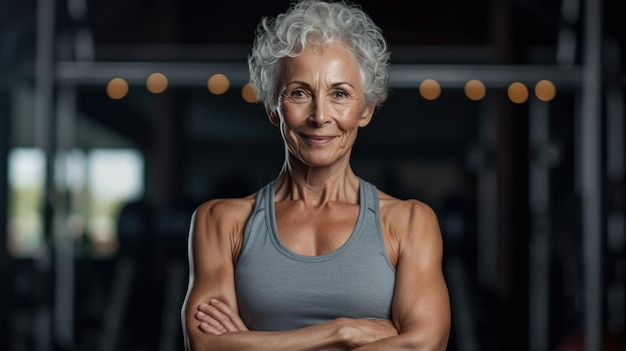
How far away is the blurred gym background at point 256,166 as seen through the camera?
17.1ft

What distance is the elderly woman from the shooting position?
1.25m

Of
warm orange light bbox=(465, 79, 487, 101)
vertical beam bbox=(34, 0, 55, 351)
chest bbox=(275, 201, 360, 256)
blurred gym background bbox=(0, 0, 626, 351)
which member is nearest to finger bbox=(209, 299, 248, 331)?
chest bbox=(275, 201, 360, 256)

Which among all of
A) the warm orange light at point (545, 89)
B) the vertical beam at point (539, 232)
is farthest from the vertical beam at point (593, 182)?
the vertical beam at point (539, 232)

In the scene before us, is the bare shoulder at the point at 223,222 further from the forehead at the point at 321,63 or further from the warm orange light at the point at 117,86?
the warm orange light at the point at 117,86

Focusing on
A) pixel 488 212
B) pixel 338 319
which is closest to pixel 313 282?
pixel 338 319

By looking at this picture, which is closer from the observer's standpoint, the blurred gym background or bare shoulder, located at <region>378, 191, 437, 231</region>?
bare shoulder, located at <region>378, 191, 437, 231</region>

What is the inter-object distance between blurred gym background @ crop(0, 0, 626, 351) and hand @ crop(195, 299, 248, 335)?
3216 millimetres

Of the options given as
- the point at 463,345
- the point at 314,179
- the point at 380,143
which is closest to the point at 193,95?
the point at 380,143

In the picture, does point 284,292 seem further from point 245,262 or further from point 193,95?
point 193,95

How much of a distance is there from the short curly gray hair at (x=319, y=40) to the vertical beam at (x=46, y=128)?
230cm

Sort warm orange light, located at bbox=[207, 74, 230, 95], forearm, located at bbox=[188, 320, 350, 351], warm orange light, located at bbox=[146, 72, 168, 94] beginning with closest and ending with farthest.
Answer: forearm, located at bbox=[188, 320, 350, 351] < warm orange light, located at bbox=[207, 74, 230, 95] < warm orange light, located at bbox=[146, 72, 168, 94]

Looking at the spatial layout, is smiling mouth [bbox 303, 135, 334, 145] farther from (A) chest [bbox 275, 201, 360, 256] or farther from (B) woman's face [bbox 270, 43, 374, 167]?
(A) chest [bbox 275, 201, 360, 256]

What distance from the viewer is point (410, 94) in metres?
6.38

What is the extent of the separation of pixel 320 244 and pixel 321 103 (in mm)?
191
